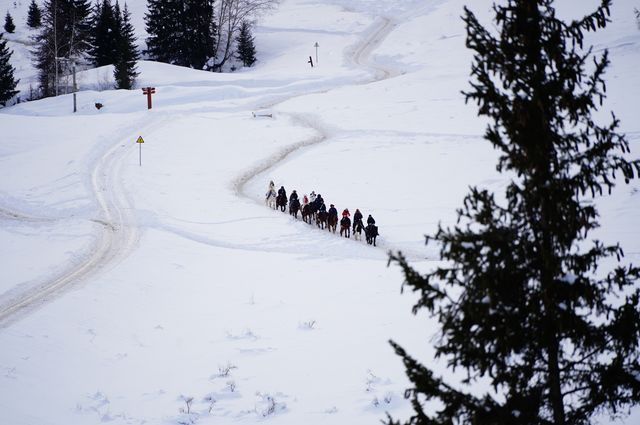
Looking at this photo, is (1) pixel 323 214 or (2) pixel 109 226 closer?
(2) pixel 109 226

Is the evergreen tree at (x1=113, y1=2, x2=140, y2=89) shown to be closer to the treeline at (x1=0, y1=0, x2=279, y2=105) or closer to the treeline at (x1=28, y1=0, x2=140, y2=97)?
the treeline at (x1=28, y1=0, x2=140, y2=97)

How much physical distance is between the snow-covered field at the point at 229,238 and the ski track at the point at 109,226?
11 centimetres

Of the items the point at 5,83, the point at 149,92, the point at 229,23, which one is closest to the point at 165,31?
the point at 229,23

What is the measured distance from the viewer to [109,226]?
23.3 m

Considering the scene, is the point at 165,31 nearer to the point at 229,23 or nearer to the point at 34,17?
the point at 229,23

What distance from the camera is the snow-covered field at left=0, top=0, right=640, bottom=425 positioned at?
37.8 feet

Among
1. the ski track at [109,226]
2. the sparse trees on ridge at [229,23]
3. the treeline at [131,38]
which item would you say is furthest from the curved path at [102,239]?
the sparse trees on ridge at [229,23]

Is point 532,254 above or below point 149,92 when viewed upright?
below

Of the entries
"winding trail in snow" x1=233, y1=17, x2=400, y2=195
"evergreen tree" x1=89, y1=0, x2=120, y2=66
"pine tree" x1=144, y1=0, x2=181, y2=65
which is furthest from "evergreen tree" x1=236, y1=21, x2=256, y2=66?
"evergreen tree" x1=89, y1=0, x2=120, y2=66

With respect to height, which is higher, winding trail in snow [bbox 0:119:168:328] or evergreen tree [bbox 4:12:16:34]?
evergreen tree [bbox 4:12:16:34]

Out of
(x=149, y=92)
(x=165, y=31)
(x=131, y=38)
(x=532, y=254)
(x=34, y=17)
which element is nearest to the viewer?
(x=532, y=254)

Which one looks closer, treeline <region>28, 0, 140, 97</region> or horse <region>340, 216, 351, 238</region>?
horse <region>340, 216, 351, 238</region>

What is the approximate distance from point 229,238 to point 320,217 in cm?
419

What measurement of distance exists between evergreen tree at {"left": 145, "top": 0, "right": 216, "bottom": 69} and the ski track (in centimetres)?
2914
